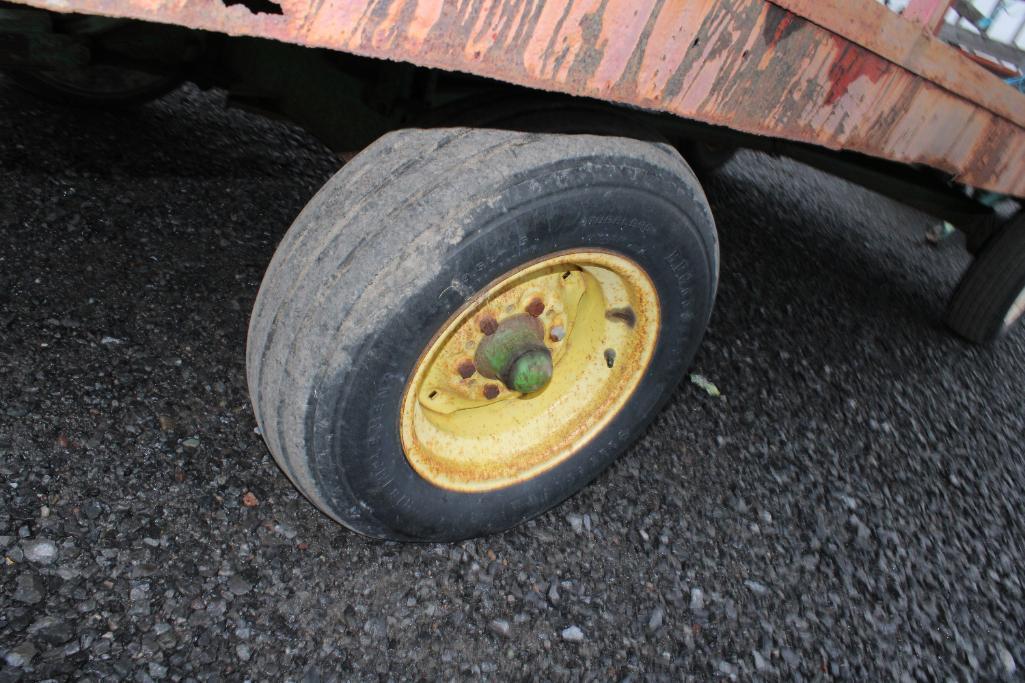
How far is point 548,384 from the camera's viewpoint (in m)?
1.78

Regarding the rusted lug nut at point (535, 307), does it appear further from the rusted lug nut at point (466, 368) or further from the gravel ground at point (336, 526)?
the gravel ground at point (336, 526)

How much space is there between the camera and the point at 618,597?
1876 millimetres

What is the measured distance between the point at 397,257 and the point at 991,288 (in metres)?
3.37

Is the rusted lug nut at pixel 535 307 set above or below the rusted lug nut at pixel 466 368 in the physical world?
above

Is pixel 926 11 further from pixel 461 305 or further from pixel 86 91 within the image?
pixel 86 91

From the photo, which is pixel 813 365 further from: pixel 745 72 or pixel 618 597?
pixel 745 72

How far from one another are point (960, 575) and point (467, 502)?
1757 millimetres

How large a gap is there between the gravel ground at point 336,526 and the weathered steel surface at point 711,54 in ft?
3.61

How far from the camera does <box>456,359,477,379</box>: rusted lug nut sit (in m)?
1.70

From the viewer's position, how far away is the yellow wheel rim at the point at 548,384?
1.67 metres

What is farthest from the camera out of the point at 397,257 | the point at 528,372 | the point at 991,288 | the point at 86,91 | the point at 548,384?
the point at 991,288

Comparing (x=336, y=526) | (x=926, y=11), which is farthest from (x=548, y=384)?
(x=926, y=11)

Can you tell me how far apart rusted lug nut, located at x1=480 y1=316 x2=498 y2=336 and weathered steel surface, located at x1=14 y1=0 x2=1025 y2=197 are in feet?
1.96

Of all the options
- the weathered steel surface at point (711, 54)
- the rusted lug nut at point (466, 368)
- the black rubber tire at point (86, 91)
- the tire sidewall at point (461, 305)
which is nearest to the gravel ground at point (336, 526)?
the black rubber tire at point (86, 91)
